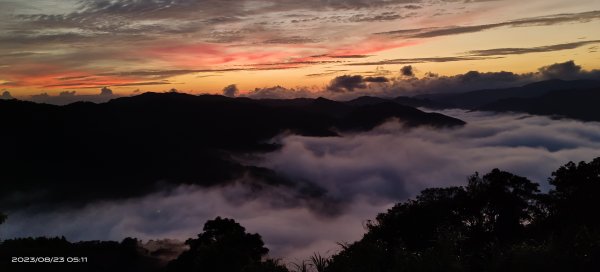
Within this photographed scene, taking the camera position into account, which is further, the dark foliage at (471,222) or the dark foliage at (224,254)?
the dark foliage at (471,222)

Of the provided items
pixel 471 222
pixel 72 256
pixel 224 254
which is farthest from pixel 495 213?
pixel 72 256

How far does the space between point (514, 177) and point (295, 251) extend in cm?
11341

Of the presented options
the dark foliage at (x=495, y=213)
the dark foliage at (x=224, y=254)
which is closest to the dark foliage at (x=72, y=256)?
the dark foliage at (x=224, y=254)

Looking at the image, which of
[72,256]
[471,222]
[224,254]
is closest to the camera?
[224,254]

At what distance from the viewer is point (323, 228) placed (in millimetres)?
191000

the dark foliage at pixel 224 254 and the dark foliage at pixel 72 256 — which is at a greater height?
the dark foliage at pixel 224 254

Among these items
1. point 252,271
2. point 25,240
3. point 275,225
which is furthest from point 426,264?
point 275,225

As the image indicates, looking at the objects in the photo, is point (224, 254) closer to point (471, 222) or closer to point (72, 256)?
point (471, 222)

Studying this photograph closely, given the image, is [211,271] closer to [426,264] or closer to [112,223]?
Result: [426,264]

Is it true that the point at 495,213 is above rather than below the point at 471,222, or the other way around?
above

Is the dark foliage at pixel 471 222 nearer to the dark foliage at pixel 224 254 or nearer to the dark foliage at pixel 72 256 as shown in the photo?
the dark foliage at pixel 224 254

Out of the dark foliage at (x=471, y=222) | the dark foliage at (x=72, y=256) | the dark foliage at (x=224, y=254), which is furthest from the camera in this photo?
the dark foliage at (x=72, y=256)

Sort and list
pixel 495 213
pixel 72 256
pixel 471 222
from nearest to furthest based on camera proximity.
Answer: pixel 495 213 → pixel 471 222 → pixel 72 256

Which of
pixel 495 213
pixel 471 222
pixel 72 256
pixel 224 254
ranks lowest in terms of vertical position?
pixel 72 256
